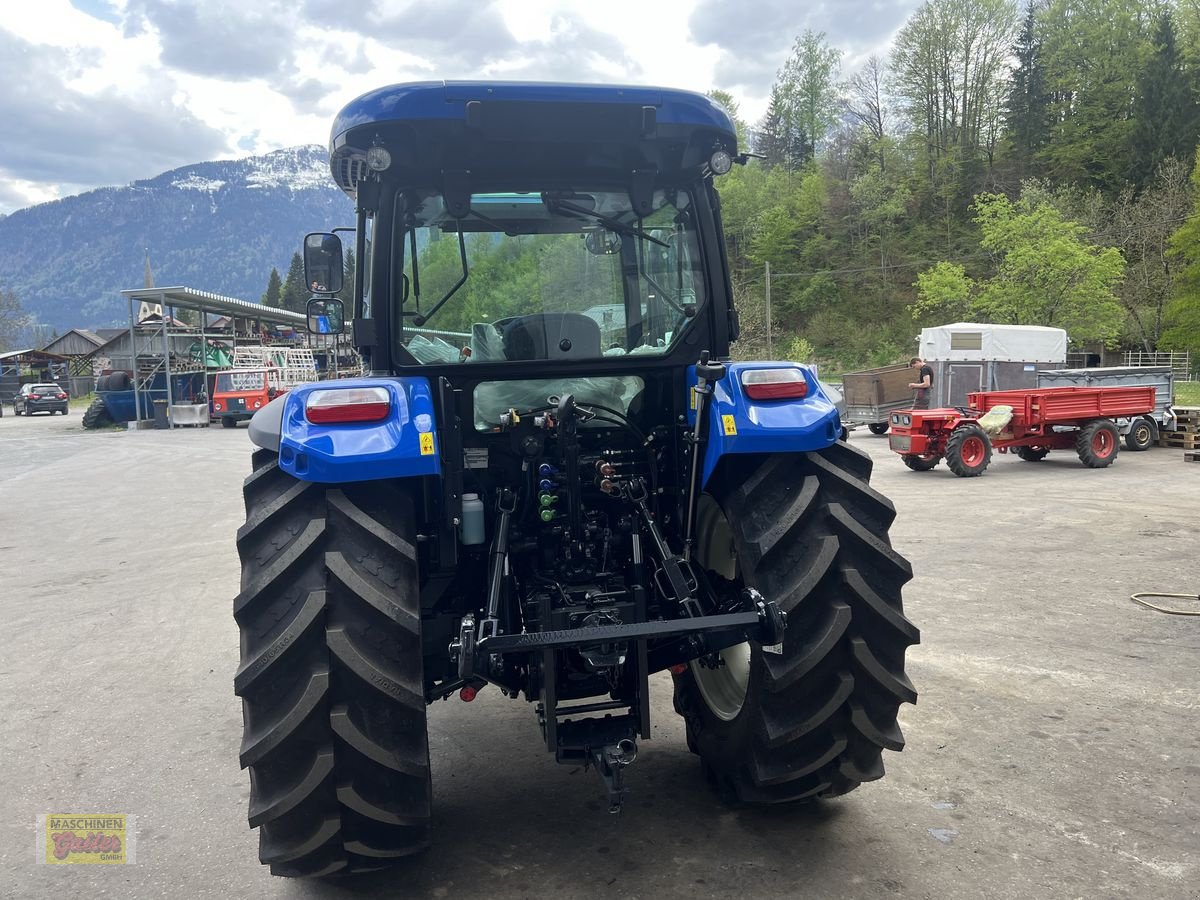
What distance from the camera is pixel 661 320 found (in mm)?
3684

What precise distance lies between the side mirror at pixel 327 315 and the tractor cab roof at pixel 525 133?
640mm

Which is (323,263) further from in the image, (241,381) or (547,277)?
(241,381)

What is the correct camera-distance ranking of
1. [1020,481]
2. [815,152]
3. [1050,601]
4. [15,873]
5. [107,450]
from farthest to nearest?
1. [815,152]
2. [107,450]
3. [1020,481]
4. [1050,601]
5. [15,873]

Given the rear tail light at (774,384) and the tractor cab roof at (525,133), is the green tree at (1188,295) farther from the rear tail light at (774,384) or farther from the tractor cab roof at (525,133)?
the tractor cab roof at (525,133)

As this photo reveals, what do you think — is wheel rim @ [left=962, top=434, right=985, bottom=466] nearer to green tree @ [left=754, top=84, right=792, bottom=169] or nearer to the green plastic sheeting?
the green plastic sheeting

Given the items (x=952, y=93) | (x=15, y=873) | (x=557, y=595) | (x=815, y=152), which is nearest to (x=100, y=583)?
(x=15, y=873)

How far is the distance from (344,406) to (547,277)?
1.09 meters

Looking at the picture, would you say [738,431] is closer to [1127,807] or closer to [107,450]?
[1127,807]

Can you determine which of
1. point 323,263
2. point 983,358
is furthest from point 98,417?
point 323,263

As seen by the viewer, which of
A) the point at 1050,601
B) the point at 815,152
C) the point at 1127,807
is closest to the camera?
the point at 1127,807

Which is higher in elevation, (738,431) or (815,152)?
(815,152)

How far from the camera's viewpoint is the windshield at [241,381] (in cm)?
2967

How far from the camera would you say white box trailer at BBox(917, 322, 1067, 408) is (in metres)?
22.8

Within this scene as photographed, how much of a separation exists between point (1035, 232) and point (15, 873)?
38.5 meters
